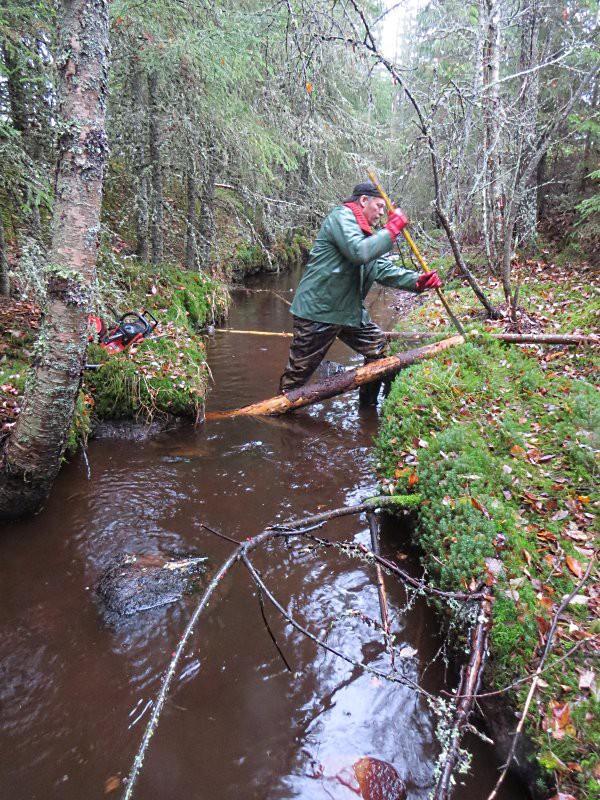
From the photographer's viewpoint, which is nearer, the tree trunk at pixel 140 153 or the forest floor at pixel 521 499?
the forest floor at pixel 521 499

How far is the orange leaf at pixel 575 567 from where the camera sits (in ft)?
9.05

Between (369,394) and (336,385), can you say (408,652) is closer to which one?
(336,385)

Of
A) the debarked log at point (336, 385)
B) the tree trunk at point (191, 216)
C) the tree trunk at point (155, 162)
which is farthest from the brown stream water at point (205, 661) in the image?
the tree trunk at point (191, 216)

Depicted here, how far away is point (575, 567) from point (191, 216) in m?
9.73

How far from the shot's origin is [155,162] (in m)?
8.32

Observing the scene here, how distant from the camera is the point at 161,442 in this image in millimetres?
5539

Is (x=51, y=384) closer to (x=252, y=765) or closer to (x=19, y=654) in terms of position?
(x=19, y=654)

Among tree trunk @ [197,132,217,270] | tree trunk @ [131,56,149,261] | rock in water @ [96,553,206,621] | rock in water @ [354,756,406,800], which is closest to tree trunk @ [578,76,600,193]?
tree trunk @ [197,132,217,270]

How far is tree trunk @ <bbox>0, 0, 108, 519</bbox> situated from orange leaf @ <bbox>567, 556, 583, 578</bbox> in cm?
375

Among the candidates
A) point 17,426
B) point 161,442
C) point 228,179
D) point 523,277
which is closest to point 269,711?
point 17,426

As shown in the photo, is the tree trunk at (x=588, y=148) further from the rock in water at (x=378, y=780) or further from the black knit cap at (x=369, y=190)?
the rock in water at (x=378, y=780)

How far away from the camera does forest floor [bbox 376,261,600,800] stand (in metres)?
2.13

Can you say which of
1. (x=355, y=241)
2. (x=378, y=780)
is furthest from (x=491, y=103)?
(x=378, y=780)

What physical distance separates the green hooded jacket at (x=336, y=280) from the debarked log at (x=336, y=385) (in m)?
0.63
